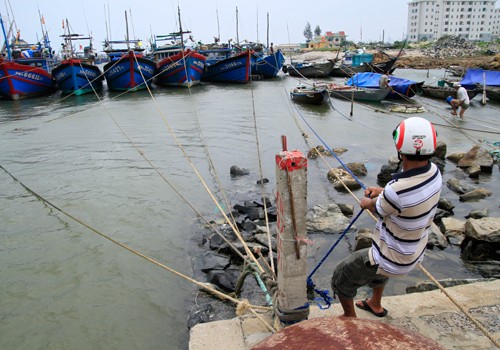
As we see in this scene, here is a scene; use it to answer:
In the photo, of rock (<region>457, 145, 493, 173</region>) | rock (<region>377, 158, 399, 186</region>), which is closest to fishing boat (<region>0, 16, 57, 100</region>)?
rock (<region>377, 158, 399, 186</region>)

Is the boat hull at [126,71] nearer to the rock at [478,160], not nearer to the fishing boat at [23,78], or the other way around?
the fishing boat at [23,78]

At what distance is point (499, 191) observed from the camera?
25.3 feet

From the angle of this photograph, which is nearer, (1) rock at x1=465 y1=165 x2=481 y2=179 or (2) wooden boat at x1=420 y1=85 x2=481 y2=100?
(1) rock at x1=465 y1=165 x2=481 y2=179

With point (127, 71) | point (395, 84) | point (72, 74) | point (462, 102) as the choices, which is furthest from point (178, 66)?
point (462, 102)

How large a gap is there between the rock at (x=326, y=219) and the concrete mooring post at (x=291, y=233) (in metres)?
3.38

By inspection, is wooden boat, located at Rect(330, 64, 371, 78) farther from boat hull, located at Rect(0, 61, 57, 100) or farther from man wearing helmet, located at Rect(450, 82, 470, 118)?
boat hull, located at Rect(0, 61, 57, 100)

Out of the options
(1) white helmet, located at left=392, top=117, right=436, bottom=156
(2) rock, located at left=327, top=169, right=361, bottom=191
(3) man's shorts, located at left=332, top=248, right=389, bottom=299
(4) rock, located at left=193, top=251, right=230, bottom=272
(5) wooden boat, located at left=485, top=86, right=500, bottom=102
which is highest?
(1) white helmet, located at left=392, top=117, right=436, bottom=156

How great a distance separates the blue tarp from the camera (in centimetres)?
2108

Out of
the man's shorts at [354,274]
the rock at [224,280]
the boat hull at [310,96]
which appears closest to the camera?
the man's shorts at [354,274]

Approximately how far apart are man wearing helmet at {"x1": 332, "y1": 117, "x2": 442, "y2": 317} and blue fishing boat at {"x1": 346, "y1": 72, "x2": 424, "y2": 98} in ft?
60.8

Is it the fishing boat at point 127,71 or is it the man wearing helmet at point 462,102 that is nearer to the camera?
the man wearing helmet at point 462,102

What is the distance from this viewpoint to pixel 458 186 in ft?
25.3

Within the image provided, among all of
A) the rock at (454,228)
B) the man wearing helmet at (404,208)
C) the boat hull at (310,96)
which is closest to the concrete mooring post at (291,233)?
the man wearing helmet at (404,208)

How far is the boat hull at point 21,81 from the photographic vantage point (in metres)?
23.3
